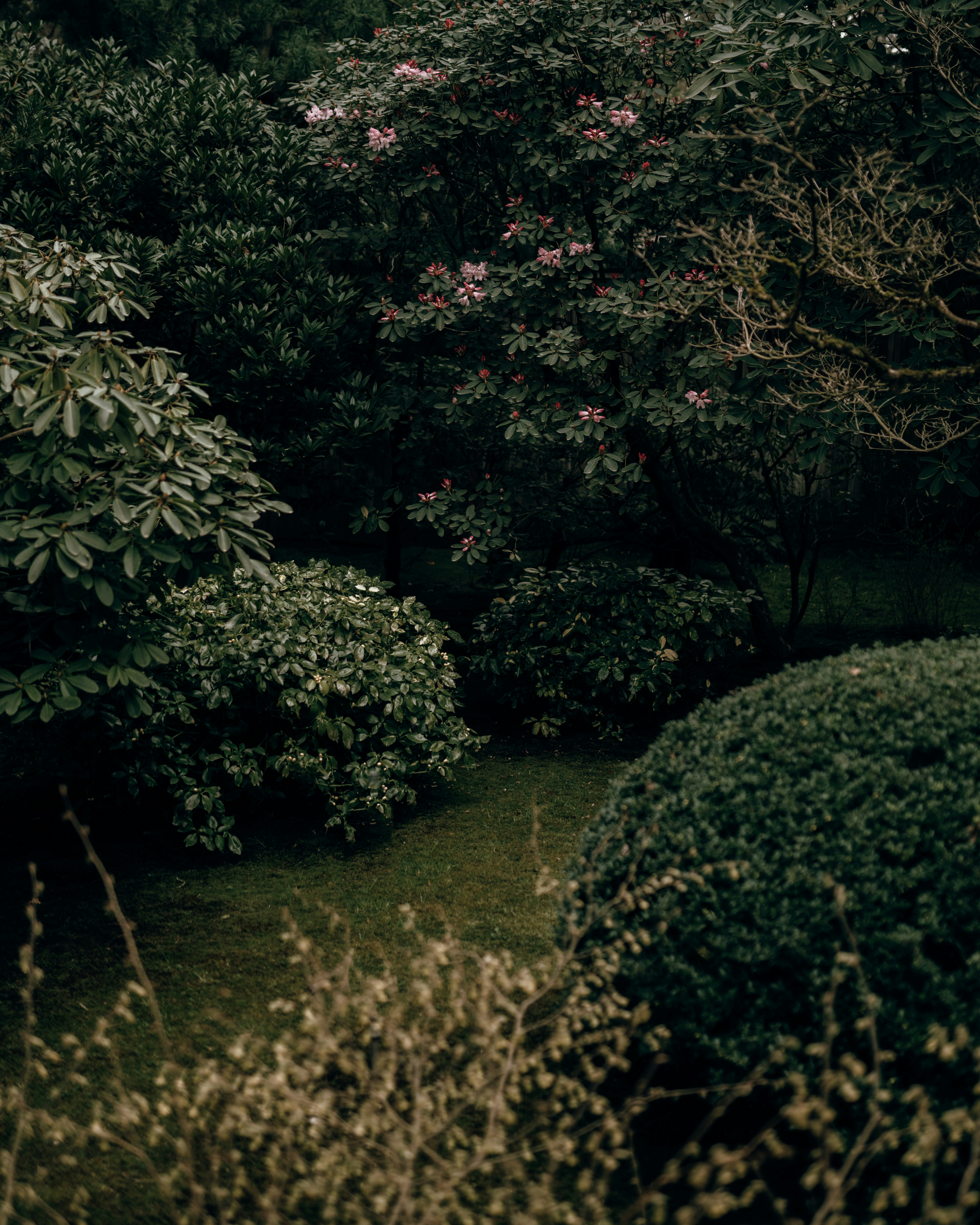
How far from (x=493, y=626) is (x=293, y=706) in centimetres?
241

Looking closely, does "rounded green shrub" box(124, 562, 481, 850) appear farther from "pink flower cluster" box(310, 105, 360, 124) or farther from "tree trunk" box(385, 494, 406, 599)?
"pink flower cluster" box(310, 105, 360, 124)

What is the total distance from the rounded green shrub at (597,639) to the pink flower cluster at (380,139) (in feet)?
9.44

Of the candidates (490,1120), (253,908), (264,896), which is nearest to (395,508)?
(264,896)

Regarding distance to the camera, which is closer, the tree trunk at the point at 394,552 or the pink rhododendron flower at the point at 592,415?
the pink rhododendron flower at the point at 592,415

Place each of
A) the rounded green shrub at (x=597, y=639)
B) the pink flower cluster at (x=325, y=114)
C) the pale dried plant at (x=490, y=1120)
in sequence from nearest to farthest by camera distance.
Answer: the pale dried plant at (x=490, y=1120), the rounded green shrub at (x=597, y=639), the pink flower cluster at (x=325, y=114)

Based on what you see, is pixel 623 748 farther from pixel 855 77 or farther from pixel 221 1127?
pixel 221 1127

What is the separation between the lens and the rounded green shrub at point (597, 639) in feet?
22.3

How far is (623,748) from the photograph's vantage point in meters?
6.73

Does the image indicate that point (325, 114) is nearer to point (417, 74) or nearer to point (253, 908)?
point (417, 74)

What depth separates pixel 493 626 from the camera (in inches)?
286

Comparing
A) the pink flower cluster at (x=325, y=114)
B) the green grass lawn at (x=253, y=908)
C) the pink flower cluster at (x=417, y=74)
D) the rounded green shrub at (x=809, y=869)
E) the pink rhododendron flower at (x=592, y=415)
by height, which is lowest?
the green grass lawn at (x=253, y=908)

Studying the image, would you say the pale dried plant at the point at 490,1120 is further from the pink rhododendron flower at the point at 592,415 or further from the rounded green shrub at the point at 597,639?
the pink rhododendron flower at the point at 592,415

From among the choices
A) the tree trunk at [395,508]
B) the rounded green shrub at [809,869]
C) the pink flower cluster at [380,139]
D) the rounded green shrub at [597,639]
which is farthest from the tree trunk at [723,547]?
the rounded green shrub at [809,869]

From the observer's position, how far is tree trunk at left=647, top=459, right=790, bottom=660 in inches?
293
